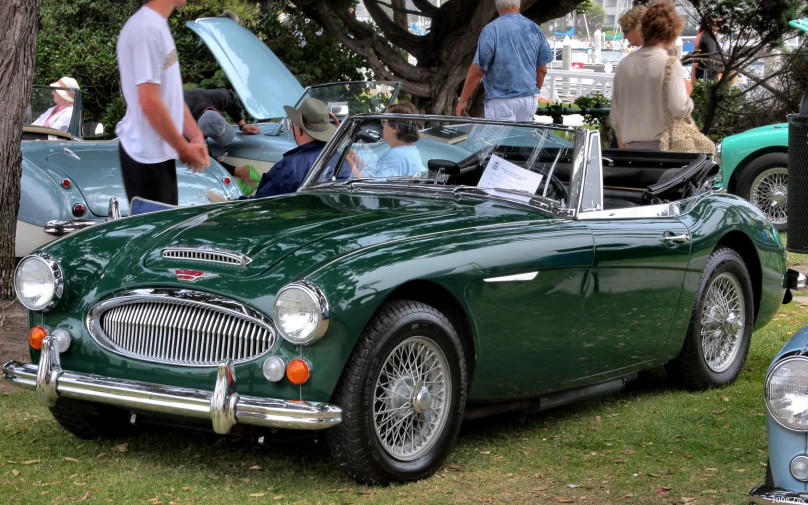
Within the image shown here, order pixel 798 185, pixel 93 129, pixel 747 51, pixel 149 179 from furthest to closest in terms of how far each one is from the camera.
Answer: pixel 747 51 → pixel 93 129 → pixel 798 185 → pixel 149 179

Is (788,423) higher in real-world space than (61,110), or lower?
lower

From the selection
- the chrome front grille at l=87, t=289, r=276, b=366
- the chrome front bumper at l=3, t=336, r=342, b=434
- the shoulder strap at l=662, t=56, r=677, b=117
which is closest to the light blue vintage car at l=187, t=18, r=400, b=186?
the shoulder strap at l=662, t=56, r=677, b=117

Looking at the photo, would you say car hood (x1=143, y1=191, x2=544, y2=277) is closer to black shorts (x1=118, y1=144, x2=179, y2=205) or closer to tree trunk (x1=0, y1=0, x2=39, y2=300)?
black shorts (x1=118, y1=144, x2=179, y2=205)

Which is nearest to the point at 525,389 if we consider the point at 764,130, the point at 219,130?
the point at 219,130

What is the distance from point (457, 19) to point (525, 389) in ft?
34.4

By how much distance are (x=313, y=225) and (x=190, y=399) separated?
3.22 ft

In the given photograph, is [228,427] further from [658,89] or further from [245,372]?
[658,89]

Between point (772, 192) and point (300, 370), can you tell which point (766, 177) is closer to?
point (772, 192)

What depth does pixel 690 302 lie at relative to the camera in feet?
18.3

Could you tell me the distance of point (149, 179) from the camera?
5.92 metres

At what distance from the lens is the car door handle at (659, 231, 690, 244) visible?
5367mm

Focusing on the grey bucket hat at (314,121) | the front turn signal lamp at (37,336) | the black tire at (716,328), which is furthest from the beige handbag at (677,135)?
the front turn signal lamp at (37,336)

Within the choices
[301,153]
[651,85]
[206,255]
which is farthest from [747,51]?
[206,255]

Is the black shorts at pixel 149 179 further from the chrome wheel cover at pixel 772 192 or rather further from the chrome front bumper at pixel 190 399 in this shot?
the chrome wheel cover at pixel 772 192
